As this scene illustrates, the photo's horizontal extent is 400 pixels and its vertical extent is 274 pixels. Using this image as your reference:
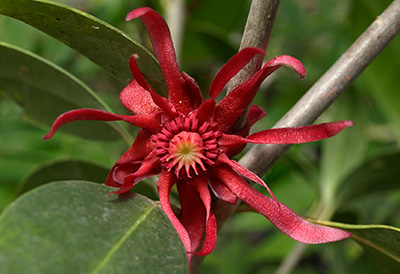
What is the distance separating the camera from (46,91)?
742 millimetres

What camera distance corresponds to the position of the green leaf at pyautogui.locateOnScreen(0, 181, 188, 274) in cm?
39

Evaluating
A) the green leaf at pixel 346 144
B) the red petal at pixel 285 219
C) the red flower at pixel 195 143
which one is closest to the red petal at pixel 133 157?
the red flower at pixel 195 143

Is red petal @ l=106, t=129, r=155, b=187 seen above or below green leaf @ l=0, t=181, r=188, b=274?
above

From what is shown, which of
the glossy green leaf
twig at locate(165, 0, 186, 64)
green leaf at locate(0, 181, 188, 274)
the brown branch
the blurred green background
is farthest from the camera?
twig at locate(165, 0, 186, 64)

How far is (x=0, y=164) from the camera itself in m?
1.45

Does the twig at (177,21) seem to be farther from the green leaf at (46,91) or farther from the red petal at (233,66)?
the red petal at (233,66)

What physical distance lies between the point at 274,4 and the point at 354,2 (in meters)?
0.70

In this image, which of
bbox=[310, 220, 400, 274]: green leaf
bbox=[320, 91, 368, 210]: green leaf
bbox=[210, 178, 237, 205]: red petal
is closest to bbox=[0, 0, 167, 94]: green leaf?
bbox=[210, 178, 237, 205]: red petal

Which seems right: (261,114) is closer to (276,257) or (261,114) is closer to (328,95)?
(328,95)

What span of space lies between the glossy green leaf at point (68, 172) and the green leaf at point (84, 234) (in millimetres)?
A: 277

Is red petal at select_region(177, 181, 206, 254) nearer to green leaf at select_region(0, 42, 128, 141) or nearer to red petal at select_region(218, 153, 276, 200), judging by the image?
red petal at select_region(218, 153, 276, 200)

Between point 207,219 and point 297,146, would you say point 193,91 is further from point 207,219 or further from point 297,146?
point 297,146

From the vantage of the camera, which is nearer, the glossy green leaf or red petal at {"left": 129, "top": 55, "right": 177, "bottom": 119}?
red petal at {"left": 129, "top": 55, "right": 177, "bottom": 119}

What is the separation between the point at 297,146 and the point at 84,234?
1.11 metres
